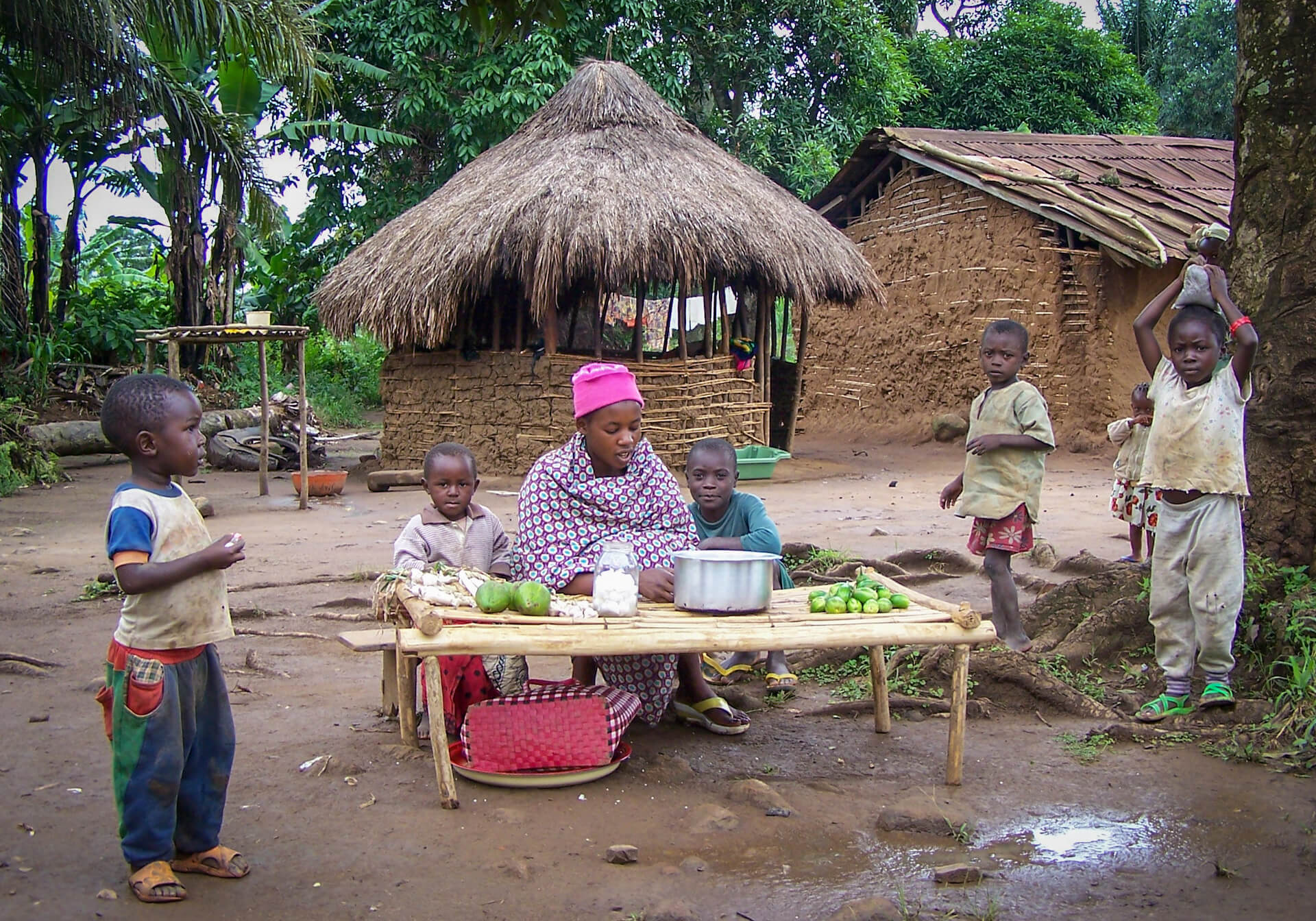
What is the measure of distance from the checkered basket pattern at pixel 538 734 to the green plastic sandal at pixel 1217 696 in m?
2.01

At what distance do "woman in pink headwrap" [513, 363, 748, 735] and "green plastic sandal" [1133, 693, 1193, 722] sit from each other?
52.7 inches

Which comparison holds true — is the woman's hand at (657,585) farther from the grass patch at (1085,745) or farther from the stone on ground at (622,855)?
the grass patch at (1085,745)

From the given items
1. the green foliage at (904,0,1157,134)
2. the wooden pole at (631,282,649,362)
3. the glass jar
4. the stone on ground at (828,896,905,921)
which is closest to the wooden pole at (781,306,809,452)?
the wooden pole at (631,282,649,362)

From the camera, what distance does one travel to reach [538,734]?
3.34 m

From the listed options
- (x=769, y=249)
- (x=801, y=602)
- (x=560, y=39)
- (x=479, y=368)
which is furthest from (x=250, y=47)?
(x=801, y=602)

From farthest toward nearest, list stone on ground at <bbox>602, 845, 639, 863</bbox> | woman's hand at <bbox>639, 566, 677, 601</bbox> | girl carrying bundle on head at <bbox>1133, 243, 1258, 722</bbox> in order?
girl carrying bundle on head at <bbox>1133, 243, 1258, 722</bbox>, woman's hand at <bbox>639, 566, 677, 601</bbox>, stone on ground at <bbox>602, 845, 639, 863</bbox>

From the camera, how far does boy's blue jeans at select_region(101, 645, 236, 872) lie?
2.55m

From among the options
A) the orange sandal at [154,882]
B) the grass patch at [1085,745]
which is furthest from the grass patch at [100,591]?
the grass patch at [1085,745]

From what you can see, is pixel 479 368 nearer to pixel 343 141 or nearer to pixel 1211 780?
pixel 343 141

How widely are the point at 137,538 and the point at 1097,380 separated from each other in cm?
1175

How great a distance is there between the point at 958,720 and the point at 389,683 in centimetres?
188

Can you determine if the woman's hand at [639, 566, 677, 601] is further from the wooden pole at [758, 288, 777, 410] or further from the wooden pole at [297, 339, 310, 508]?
the wooden pole at [758, 288, 777, 410]

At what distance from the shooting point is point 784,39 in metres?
18.0

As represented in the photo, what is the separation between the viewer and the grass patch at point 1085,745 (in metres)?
3.59
